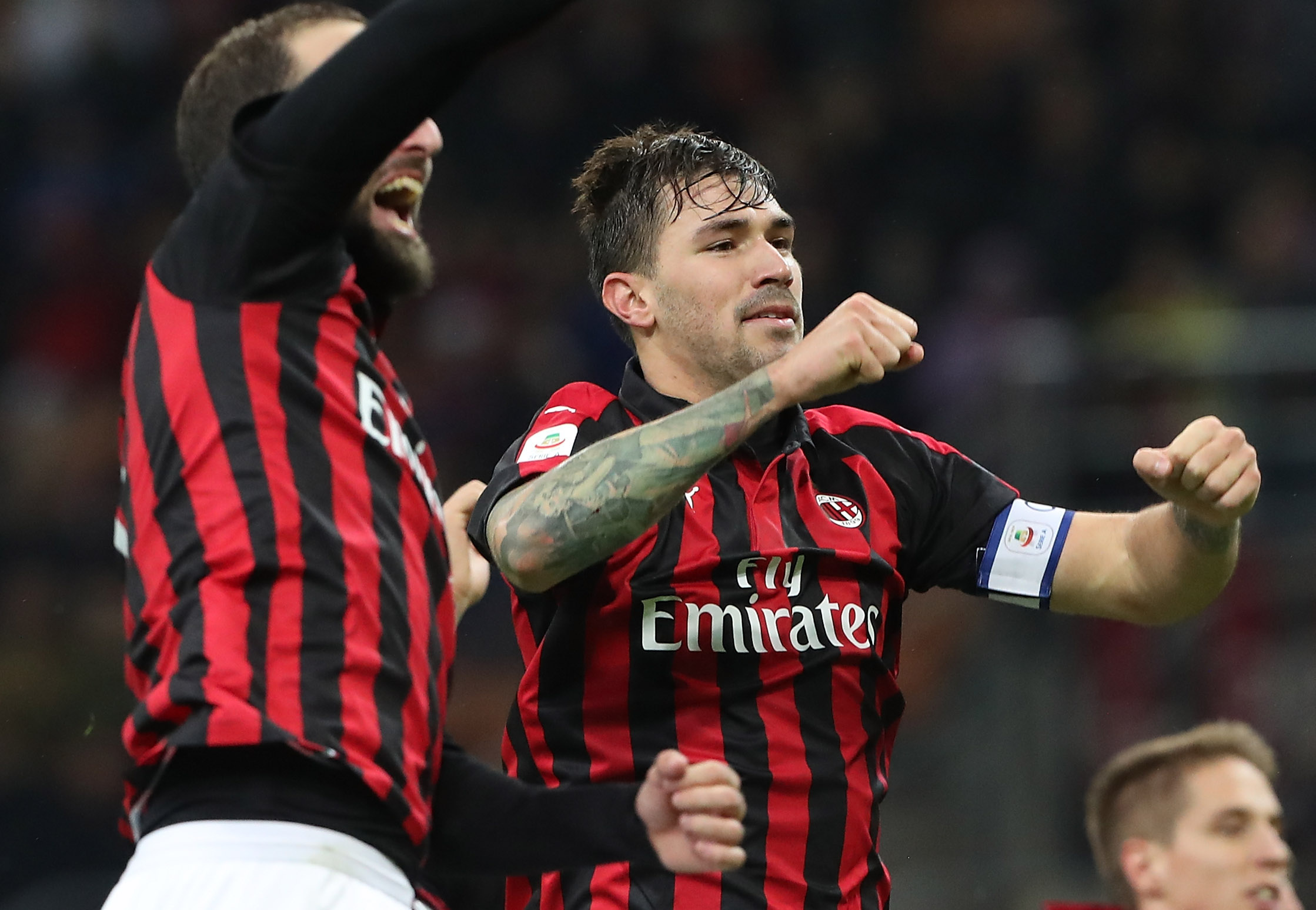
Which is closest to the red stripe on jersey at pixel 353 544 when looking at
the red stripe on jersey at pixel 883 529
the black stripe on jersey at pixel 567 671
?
the black stripe on jersey at pixel 567 671

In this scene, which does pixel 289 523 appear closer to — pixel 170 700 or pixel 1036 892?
pixel 170 700

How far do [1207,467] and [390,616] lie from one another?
129 centimetres

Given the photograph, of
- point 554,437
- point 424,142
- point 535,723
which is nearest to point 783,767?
point 535,723

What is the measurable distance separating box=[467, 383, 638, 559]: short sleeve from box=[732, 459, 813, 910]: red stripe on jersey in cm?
33

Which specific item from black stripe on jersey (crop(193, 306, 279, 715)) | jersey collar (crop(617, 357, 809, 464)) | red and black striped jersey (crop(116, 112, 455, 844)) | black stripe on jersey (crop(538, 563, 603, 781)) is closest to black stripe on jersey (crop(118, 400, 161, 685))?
red and black striped jersey (crop(116, 112, 455, 844))

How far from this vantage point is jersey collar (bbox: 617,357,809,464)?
2949 millimetres

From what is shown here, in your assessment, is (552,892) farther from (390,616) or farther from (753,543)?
(390,616)

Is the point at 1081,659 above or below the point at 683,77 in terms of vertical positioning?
below

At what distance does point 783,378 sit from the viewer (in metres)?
2.45

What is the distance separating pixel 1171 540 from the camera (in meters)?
2.89

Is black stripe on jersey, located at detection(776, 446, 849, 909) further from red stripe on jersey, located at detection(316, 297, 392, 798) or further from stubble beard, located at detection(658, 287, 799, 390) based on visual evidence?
red stripe on jersey, located at detection(316, 297, 392, 798)

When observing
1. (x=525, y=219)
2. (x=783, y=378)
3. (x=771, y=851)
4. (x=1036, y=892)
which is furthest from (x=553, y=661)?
(x=525, y=219)

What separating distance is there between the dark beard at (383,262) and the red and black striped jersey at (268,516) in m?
0.15

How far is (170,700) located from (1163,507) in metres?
1.71
